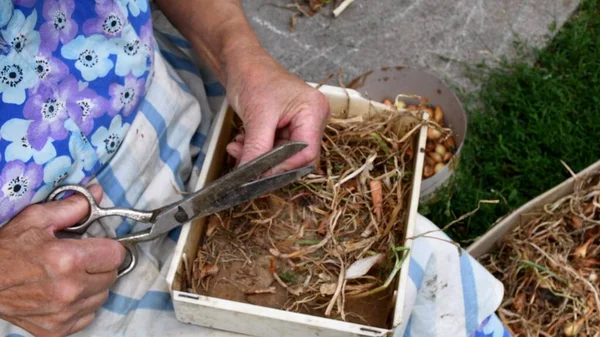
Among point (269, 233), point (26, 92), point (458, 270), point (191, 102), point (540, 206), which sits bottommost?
point (540, 206)

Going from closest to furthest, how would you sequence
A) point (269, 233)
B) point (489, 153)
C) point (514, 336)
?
point (269, 233) < point (514, 336) < point (489, 153)

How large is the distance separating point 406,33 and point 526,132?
1.51ft

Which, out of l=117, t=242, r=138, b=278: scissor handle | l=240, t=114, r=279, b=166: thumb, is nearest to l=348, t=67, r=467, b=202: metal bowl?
l=240, t=114, r=279, b=166: thumb

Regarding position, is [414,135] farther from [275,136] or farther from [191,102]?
[191,102]

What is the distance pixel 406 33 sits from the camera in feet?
6.89

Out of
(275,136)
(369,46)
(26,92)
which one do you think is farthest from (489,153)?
(26,92)

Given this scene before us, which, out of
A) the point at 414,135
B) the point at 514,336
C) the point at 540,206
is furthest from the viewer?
the point at 540,206

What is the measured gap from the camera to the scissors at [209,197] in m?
1.02

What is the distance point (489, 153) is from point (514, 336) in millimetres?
535

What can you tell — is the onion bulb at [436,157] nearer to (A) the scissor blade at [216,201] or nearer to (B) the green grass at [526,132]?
(B) the green grass at [526,132]

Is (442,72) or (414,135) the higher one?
(414,135)

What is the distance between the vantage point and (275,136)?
120 centimetres

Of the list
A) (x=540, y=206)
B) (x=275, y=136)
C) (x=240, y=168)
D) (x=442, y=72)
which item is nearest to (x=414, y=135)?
(x=275, y=136)

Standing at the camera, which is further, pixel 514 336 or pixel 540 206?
pixel 540 206
